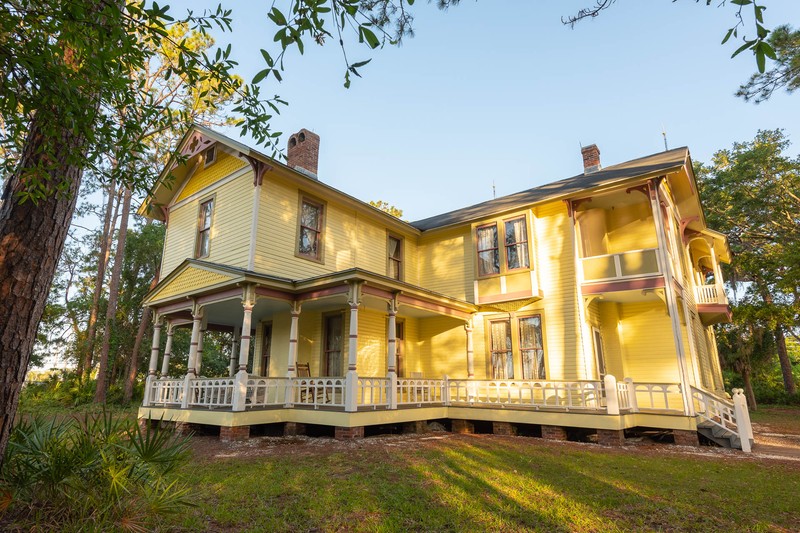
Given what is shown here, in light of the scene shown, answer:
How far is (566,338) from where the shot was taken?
41.1 feet

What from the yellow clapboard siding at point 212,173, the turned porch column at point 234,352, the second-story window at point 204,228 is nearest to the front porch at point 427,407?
the turned porch column at point 234,352

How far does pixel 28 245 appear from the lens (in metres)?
3.52

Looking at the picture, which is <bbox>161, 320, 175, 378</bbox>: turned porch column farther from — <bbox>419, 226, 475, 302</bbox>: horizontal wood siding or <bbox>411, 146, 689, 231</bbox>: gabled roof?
<bbox>411, 146, 689, 231</bbox>: gabled roof

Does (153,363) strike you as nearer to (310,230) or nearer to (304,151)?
(310,230)

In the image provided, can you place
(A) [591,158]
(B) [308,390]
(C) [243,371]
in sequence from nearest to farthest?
(C) [243,371] < (B) [308,390] < (A) [591,158]

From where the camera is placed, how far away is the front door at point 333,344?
42.2 ft

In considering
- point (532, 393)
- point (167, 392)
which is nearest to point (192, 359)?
point (167, 392)

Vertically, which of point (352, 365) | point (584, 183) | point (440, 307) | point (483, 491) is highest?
point (584, 183)

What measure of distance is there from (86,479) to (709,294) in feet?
59.6

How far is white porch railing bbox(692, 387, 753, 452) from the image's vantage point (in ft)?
31.0

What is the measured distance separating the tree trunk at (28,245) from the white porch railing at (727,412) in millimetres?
12033

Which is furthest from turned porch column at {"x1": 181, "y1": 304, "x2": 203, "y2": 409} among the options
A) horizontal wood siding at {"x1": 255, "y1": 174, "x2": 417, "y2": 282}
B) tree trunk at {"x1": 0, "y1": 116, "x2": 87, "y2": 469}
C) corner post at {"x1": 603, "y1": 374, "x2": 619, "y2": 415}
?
corner post at {"x1": 603, "y1": 374, "x2": 619, "y2": 415}

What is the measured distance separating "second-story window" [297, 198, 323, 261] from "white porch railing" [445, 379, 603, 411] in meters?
5.46

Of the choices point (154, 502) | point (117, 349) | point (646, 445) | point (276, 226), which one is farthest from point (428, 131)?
point (117, 349)
